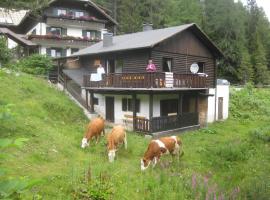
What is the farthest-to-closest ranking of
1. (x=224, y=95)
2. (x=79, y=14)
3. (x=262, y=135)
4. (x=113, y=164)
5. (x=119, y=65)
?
(x=79, y=14)
(x=224, y=95)
(x=119, y=65)
(x=262, y=135)
(x=113, y=164)

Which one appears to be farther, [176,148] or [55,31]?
[55,31]

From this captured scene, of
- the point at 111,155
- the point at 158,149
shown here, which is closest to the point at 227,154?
the point at 158,149

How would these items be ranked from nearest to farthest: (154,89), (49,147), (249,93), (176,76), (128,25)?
(49,147), (154,89), (176,76), (249,93), (128,25)

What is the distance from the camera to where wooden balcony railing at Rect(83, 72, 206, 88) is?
20.7 m

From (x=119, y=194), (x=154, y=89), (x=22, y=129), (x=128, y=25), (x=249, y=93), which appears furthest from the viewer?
(x=128, y=25)

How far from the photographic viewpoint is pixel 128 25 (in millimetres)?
58875

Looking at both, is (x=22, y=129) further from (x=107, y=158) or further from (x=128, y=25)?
(x=128, y=25)

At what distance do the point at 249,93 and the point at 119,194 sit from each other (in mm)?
31436

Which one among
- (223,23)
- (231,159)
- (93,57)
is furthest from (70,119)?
(223,23)

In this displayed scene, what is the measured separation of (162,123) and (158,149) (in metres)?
7.80

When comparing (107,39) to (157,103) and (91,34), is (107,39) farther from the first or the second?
(91,34)

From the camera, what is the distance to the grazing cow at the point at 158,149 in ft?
44.7

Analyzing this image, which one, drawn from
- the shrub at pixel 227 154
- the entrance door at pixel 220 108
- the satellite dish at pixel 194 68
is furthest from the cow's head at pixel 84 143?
the entrance door at pixel 220 108

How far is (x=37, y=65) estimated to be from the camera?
110ft
